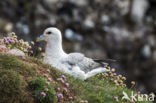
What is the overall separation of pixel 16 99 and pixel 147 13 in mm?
22749

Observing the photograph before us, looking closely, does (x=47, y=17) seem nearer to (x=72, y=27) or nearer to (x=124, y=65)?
(x=72, y=27)

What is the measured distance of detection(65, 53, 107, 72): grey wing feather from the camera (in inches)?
339

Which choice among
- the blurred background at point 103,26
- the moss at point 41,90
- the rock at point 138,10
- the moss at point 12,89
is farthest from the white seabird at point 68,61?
the rock at point 138,10

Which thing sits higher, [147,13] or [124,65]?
[147,13]

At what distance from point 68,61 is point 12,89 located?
1.82 m

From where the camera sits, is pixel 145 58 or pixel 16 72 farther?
pixel 145 58

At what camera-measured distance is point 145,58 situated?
29141 millimetres

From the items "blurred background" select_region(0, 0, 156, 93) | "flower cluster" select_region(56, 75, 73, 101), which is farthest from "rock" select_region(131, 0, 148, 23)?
"flower cluster" select_region(56, 75, 73, 101)

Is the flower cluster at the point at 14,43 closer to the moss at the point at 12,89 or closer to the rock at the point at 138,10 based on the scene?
the moss at the point at 12,89

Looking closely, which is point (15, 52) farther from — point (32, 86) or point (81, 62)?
point (81, 62)

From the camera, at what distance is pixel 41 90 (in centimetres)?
719

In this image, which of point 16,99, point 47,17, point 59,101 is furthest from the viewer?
point 47,17

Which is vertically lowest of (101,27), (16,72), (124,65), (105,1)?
(16,72)

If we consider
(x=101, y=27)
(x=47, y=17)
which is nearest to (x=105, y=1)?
(x=101, y=27)
